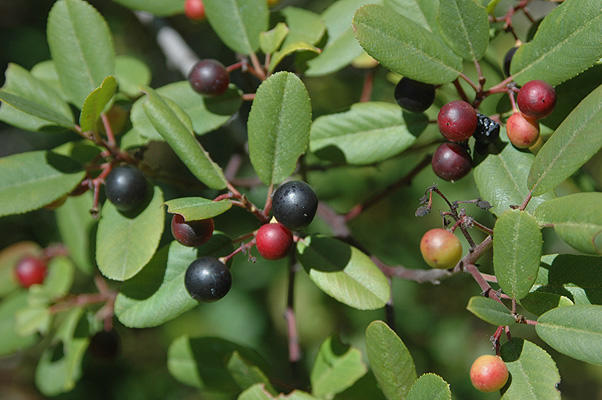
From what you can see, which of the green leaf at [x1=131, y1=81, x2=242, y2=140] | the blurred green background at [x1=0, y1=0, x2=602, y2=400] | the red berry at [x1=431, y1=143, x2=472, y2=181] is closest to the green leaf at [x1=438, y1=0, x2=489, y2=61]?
the red berry at [x1=431, y1=143, x2=472, y2=181]

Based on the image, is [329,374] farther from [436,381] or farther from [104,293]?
[104,293]

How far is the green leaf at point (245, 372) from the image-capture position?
5.67 ft

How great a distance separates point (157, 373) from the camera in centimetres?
335

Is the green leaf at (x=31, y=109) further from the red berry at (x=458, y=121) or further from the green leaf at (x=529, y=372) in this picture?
the green leaf at (x=529, y=372)

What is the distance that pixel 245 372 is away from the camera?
175 centimetres

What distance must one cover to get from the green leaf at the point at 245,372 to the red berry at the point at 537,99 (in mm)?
1042

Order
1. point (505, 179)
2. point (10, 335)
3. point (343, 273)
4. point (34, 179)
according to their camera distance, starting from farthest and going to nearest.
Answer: point (10, 335) < point (34, 179) < point (343, 273) < point (505, 179)

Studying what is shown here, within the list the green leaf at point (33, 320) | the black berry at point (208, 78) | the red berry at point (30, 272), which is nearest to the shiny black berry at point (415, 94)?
the black berry at point (208, 78)

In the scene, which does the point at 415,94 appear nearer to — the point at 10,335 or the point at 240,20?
the point at 240,20

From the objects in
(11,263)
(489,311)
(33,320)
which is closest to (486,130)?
(489,311)

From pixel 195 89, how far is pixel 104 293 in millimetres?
1036

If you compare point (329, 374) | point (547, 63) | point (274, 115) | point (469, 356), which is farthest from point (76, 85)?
point (469, 356)

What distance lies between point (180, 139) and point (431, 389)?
31.9 inches

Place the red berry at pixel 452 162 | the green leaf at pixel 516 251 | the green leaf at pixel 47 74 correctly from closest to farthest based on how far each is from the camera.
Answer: the green leaf at pixel 516 251 < the red berry at pixel 452 162 < the green leaf at pixel 47 74
